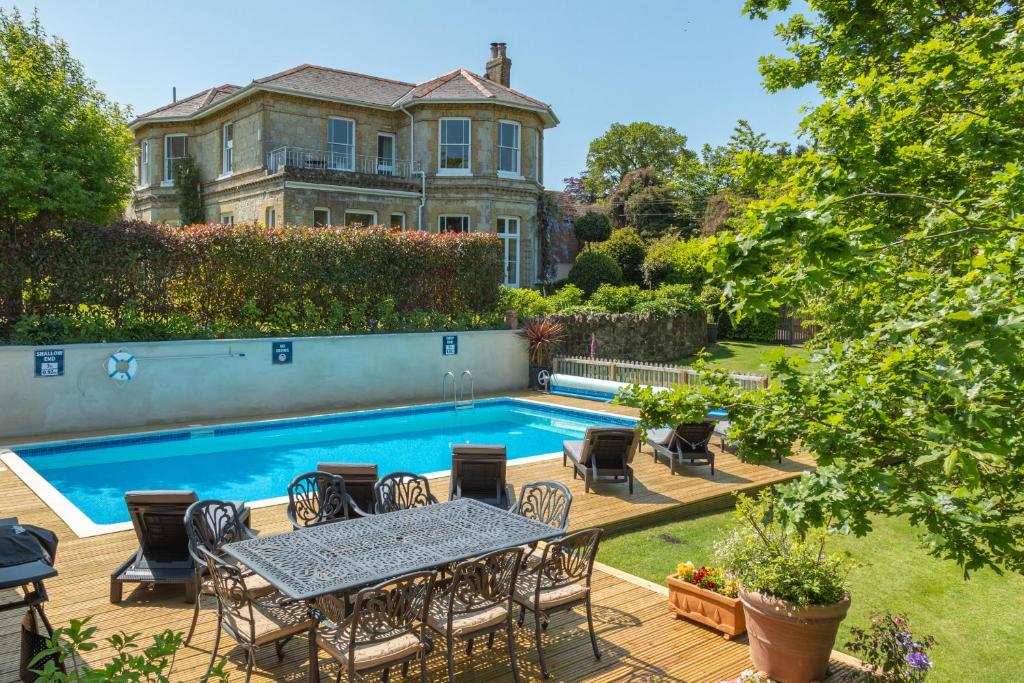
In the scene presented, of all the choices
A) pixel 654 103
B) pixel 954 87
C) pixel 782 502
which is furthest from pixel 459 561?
pixel 654 103

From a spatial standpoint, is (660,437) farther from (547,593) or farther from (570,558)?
(547,593)

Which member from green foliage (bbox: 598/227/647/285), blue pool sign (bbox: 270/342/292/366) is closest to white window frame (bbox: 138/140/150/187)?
blue pool sign (bbox: 270/342/292/366)

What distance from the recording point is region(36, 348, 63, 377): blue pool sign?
14.1m

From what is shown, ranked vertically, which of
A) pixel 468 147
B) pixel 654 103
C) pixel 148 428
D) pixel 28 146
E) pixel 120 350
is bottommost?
pixel 148 428

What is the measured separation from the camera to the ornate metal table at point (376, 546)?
4816mm

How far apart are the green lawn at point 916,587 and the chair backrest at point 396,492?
2.26 metres

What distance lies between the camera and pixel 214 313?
17203 mm

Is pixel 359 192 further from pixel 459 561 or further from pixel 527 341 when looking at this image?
pixel 459 561

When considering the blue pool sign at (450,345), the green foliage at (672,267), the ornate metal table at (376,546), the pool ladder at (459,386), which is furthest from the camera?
the green foliage at (672,267)

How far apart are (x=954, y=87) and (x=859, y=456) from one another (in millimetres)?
2943

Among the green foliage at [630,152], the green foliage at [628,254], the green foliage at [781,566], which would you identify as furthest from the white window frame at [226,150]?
the green foliage at [630,152]

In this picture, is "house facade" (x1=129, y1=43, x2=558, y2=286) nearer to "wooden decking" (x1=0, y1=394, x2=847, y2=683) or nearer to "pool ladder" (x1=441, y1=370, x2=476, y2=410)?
"pool ladder" (x1=441, y1=370, x2=476, y2=410)

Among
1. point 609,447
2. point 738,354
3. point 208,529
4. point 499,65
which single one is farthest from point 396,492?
point 499,65

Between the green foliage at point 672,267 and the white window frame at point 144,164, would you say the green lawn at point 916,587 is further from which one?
the white window frame at point 144,164
